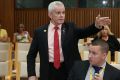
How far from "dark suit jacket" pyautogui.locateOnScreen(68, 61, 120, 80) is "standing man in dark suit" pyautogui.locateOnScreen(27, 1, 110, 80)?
426 mm

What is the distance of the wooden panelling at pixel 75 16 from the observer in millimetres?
12516

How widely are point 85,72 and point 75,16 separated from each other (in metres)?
9.95

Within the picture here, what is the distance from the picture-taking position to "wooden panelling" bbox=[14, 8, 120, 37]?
12.5 metres

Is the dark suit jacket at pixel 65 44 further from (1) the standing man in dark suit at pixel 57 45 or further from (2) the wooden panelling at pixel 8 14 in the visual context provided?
(2) the wooden panelling at pixel 8 14

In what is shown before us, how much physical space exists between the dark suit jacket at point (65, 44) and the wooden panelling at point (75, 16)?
9.08 m

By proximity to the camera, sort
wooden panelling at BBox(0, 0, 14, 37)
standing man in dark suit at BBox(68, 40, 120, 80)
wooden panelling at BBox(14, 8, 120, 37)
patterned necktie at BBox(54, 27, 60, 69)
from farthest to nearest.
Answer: wooden panelling at BBox(0, 0, 14, 37), wooden panelling at BBox(14, 8, 120, 37), patterned necktie at BBox(54, 27, 60, 69), standing man in dark suit at BBox(68, 40, 120, 80)

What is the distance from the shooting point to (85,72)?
9.71 ft

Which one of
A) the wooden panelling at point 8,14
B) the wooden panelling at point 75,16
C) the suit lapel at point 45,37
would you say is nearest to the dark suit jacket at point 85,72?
the suit lapel at point 45,37

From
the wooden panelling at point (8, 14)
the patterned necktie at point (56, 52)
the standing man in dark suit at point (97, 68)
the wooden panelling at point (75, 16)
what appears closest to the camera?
the standing man in dark suit at point (97, 68)

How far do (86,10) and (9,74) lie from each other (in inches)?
317

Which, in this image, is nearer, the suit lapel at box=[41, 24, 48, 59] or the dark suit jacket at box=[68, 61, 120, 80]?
the dark suit jacket at box=[68, 61, 120, 80]

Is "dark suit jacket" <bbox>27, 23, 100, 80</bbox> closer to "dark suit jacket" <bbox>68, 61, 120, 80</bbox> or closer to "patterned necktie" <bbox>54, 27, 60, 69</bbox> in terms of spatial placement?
"patterned necktie" <bbox>54, 27, 60, 69</bbox>

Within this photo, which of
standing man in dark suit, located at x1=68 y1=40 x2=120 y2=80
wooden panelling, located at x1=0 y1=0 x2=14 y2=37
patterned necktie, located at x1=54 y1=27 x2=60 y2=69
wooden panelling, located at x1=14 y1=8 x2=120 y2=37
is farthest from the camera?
wooden panelling, located at x1=0 y1=0 x2=14 y2=37

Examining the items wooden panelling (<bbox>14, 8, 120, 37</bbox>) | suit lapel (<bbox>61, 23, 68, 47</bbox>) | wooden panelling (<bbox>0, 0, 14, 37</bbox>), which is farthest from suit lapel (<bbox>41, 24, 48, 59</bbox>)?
wooden panelling (<bbox>0, 0, 14, 37</bbox>)
